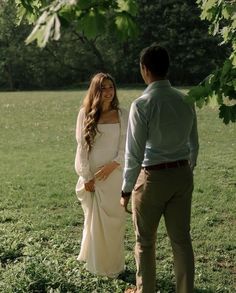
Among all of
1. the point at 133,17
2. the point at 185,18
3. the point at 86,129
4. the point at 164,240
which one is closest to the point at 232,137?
the point at 164,240

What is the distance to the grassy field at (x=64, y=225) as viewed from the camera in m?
4.96

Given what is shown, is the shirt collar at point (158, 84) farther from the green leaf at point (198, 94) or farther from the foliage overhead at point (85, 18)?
the foliage overhead at point (85, 18)

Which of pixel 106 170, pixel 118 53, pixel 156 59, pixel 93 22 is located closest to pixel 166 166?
pixel 156 59

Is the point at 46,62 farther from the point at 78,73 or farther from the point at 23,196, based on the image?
the point at 23,196

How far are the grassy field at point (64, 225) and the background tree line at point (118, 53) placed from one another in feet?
118

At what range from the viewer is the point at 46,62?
59312 millimetres

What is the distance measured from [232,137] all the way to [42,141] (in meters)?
5.11

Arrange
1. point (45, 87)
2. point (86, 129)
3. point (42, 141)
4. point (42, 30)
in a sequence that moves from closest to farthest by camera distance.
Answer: point (42, 30) < point (86, 129) < point (42, 141) < point (45, 87)

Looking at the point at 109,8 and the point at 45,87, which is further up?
the point at 109,8

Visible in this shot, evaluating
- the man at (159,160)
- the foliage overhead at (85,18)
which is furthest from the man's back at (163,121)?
the foliage overhead at (85,18)

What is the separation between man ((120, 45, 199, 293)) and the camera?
381 centimetres

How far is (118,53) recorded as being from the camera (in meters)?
55.9

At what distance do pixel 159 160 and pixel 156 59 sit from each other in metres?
0.68

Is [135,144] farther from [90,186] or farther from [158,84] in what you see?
[90,186]
